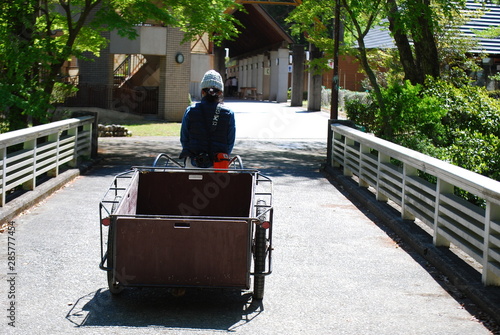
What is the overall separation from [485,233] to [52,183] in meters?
8.31

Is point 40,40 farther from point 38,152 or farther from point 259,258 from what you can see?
point 259,258

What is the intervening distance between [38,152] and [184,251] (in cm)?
765

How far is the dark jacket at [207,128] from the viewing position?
8.07 meters

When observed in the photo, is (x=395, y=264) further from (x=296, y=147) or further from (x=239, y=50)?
(x=239, y=50)

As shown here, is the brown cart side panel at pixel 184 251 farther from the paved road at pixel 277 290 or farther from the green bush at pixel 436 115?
the green bush at pixel 436 115

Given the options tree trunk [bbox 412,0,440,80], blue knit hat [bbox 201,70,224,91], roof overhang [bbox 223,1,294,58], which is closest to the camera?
blue knit hat [bbox 201,70,224,91]

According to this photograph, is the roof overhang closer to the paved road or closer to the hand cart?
the paved road

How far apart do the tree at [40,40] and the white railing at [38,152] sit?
103 centimetres

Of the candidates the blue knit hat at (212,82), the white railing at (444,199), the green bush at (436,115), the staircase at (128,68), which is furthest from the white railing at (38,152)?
the staircase at (128,68)

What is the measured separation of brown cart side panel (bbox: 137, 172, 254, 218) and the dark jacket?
0.52 meters

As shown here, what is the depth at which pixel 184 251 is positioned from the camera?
643cm

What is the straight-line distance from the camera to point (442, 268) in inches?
319

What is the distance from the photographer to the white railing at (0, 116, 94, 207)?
35.1ft

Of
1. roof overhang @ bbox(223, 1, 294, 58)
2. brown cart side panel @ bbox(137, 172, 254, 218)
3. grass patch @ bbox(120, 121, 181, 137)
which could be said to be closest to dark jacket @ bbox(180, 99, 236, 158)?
brown cart side panel @ bbox(137, 172, 254, 218)
